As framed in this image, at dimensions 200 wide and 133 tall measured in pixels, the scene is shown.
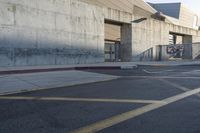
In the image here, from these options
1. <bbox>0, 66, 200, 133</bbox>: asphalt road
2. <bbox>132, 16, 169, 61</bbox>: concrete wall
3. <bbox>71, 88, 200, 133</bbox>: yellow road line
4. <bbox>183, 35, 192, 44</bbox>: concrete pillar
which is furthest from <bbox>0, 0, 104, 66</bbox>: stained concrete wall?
<bbox>183, 35, 192, 44</bbox>: concrete pillar

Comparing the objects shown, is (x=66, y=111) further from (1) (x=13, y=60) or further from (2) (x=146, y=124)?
(1) (x=13, y=60)

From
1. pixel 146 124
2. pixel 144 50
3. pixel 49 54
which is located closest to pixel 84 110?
pixel 146 124

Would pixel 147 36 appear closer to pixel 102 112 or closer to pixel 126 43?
pixel 126 43

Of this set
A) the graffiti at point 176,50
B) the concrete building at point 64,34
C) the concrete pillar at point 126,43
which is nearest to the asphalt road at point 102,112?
the concrete building at point 64,34

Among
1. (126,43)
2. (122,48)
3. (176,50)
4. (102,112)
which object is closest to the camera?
(102,112)

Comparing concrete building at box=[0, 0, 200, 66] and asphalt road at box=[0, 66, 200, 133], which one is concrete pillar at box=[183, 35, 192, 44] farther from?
asphalt road at box=[0, 66, 200, 133]

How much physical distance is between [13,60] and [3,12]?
2756mm

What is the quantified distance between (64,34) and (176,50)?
17287 millimetres

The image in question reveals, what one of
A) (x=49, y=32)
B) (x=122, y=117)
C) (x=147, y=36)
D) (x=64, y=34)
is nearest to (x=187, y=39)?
(x=147, y=36)

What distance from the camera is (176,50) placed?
4053cm

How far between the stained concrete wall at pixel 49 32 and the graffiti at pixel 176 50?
1152cm

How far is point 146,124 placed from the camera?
701 centimetres

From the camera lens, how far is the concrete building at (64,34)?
872 inches

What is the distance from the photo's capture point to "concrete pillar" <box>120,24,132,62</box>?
35.8 metres
